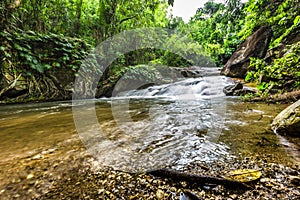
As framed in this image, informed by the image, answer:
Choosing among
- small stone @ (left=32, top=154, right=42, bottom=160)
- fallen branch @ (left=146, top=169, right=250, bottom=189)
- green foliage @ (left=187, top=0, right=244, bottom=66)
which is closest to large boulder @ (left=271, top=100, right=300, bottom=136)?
fallen branch @ (left=146, top=169, right=250, bottom=189)

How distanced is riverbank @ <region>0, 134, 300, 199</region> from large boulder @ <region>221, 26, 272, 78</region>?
8328mm

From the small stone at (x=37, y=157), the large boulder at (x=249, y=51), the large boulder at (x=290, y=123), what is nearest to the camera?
the small stone at (x=37, y=157)

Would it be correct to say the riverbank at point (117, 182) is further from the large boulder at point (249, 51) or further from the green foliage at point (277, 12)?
the large boulder at point (249, 51)

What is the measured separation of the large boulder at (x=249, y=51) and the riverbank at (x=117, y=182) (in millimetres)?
8328

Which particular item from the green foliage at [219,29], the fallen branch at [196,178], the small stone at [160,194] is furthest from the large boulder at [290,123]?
the green foliage at [219,29]

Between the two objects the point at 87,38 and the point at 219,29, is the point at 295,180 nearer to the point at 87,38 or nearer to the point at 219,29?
the point at 87,38

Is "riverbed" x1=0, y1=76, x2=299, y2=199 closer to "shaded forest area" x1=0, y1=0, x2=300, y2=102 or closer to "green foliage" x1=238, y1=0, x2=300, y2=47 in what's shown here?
"shaded forest area" x1=0, y1=0, x2=300, y2=102

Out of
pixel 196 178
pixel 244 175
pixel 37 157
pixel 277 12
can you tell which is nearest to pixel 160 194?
pixel 196 178

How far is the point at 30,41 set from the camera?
20.3ft

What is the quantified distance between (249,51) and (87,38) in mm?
9441

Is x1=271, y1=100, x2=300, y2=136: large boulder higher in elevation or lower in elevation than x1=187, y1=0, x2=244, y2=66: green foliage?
A: lower

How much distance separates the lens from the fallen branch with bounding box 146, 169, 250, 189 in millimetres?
890

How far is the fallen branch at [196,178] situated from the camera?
2.92 ft

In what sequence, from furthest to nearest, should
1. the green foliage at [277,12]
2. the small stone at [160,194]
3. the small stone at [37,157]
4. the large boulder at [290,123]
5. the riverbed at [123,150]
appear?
the green foliage at [277,12] < the large boulder at [290,123] < the small stone at [37,157] < the riverbed at [123,150] < the small stone at [160,194]
